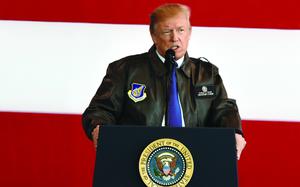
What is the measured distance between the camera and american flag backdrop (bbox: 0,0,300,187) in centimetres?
231

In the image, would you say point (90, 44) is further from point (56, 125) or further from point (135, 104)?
point (135, 104)

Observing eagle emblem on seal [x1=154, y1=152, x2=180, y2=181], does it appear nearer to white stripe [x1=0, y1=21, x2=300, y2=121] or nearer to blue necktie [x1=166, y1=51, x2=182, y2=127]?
blue necktie [x1=166, y1=51, x2=182, y2=127]

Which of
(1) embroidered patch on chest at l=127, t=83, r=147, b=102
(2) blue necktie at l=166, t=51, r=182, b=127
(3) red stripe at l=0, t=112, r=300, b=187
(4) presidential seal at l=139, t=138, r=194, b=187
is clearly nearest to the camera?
(4) presidential seal at l=139, t=138, r=194, b=187

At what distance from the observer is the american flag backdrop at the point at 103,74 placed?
2312 millimetres

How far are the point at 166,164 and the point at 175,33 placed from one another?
2.03 ft

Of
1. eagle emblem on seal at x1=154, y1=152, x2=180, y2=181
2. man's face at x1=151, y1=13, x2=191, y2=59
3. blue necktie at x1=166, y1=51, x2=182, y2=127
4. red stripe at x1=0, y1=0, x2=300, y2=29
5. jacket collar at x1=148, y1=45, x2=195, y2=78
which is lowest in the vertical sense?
eagle emblem on seal at x1=154, y1=152, x2=180, y2=181

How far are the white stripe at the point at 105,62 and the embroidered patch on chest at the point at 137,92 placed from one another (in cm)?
86

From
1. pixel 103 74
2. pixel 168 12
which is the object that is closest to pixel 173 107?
pixel 168 12

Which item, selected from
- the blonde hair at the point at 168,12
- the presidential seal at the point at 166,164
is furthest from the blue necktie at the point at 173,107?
the presidential seal at the point at 166,164

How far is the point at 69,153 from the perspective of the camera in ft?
7.75

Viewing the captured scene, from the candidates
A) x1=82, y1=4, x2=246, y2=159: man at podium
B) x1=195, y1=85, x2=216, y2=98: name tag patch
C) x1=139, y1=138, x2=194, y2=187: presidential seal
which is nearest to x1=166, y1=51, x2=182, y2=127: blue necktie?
x1=82, y1=4, x2=246, y2=159: man at podium

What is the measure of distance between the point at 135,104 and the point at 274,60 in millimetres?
1110

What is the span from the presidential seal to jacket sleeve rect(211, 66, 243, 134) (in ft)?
1.51

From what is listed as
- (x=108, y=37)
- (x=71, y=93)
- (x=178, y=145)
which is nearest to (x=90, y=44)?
(x=108, y=37)
